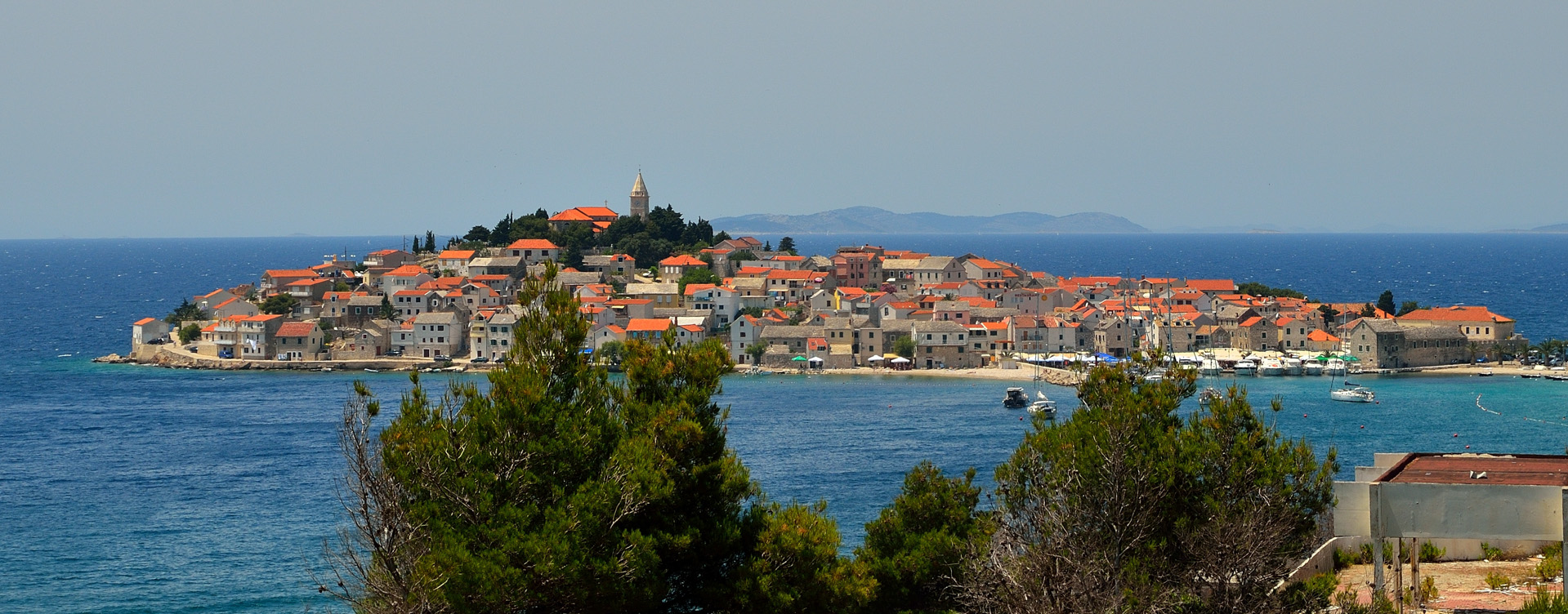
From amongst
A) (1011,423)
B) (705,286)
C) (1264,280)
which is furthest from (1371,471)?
(1264,280)

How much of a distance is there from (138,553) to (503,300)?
33.8 meters

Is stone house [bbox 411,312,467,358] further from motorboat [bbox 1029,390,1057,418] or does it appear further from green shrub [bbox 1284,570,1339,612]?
green shrub [bbox 1284,570,1339,612]

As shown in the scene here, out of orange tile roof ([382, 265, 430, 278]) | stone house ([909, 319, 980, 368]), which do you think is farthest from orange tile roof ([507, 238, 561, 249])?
stone house ([909, 319, 980, 368])

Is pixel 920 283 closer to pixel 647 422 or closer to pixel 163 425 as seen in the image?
pixel 163 425

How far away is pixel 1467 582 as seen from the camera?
471 inches

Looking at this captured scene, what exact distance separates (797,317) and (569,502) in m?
44.3

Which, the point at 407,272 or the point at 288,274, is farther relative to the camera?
the point at 288,274

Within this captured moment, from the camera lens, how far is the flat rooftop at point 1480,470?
11047mm

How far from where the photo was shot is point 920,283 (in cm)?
6369

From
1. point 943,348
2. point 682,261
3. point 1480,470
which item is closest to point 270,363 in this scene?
point 682,261

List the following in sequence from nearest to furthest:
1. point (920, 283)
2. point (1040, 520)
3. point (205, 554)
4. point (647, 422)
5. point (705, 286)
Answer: point (1040, 520) < point (647, 422) < point (205, 554) < point (705, 286) < point (920, 283)

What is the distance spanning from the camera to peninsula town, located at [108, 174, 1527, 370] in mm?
49125

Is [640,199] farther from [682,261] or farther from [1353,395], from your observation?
[1353,395]

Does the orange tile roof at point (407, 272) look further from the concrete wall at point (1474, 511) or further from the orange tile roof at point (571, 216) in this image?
the concrete wall at point (1474, 511)
